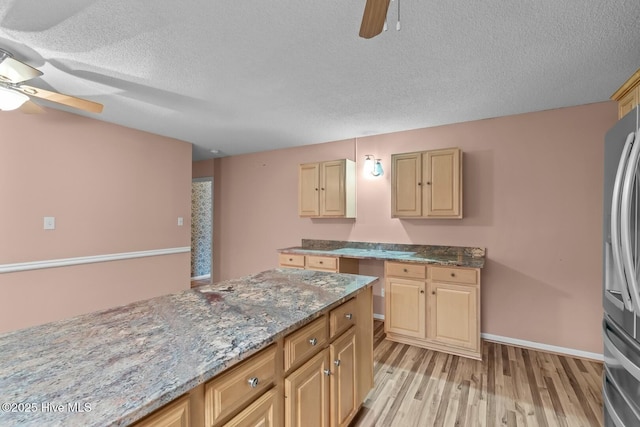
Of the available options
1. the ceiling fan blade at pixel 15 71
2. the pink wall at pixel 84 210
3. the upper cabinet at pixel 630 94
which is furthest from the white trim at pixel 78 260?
the upper cabinet at pixel 630 94

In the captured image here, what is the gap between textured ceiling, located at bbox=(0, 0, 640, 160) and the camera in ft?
4.94

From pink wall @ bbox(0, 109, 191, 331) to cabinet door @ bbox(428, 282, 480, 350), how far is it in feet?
11.1

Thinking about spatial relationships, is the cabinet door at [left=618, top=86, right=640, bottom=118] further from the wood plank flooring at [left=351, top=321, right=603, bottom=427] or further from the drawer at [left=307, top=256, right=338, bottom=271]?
the drawer at [left=307, top=256, right=338, bottom=271]

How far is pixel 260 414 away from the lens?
105 cm

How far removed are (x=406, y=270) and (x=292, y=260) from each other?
1472 mm

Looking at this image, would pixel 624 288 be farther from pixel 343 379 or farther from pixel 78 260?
pixel 78 260

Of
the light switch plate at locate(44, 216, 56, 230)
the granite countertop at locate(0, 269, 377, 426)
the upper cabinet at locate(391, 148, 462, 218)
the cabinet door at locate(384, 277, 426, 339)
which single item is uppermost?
Result: the upper cabinet at locate(391, 148, 462, 218)

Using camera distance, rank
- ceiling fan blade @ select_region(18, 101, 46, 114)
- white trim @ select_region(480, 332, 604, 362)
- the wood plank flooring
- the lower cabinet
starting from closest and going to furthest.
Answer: the lower cabinet < the wood plank flooring < ceiling fan blade @ select_region(18, 101, 46, 114) < white trim @ select_region(480, 332, 604, 362)

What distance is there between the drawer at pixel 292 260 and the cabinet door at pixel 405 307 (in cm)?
115

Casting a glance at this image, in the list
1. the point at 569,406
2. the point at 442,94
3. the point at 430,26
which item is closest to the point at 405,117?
the point at 442,94

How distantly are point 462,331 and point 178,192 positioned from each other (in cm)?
392

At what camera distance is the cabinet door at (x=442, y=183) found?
2.97 meters

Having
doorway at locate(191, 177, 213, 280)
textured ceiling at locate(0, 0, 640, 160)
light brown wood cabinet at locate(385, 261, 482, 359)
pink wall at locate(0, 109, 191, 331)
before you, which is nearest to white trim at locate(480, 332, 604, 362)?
light brown wood cabinet at locate(385, 261, 482, 359)

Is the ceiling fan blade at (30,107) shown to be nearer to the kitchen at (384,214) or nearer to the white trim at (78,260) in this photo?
the kitchen at (384,214)
